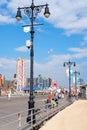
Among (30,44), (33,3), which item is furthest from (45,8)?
(30,44)

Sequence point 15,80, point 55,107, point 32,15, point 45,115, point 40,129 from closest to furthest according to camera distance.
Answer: point 40,129 → point 32,15 → point 45,115 → point 55,107 → point 15,80

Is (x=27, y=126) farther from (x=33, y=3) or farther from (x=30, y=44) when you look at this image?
(x=33, y=3)

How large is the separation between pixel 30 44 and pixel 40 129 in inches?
185

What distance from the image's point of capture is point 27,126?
18.0 metres

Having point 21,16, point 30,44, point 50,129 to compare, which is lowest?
point 50,129

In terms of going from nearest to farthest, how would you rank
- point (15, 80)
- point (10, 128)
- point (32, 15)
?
point (10, 128), point (32, 15), point (15, 80)

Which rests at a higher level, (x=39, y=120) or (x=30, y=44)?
(x=30, y=44)

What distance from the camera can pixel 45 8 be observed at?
2084 centimetres

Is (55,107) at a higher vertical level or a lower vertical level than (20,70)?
lower

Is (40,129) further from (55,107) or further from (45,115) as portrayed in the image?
(55,107)

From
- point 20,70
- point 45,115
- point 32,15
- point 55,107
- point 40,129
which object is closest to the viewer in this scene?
point 40,129

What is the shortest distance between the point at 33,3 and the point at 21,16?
1.02 metres

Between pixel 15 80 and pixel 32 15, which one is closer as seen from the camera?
pixel 32 15

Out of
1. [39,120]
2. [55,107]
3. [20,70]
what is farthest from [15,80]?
[39,120]
